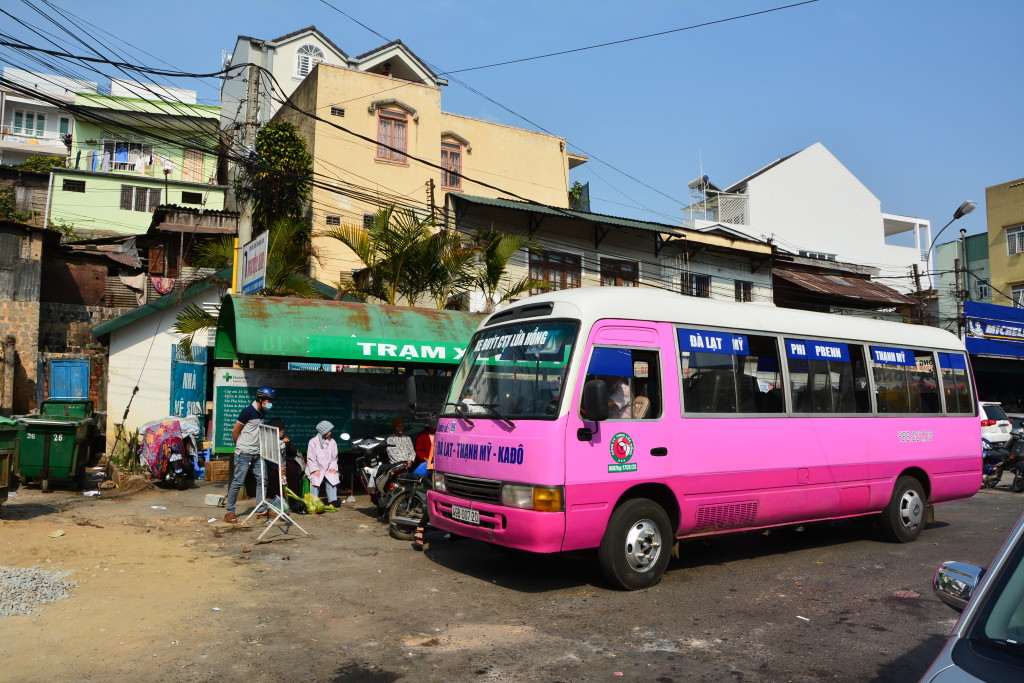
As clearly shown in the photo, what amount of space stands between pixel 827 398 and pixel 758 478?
1658 mm

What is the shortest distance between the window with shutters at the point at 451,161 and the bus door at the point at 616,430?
2561cm

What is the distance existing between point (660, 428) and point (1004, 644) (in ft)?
16.7

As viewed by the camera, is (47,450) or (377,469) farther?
(47,450)

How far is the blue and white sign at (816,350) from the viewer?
9273 millimetres

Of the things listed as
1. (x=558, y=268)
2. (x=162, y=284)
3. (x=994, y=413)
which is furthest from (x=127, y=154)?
(x=994, y=413)

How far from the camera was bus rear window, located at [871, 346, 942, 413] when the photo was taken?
399 inches

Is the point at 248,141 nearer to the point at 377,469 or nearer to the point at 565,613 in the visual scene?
the point at 377,469

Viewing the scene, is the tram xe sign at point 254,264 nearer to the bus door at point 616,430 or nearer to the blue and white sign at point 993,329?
the bus door at point 616,430

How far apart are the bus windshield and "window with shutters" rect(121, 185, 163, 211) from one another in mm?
32203

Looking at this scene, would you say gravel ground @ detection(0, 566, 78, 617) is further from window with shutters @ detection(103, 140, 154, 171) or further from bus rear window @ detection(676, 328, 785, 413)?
window with shutters @ detection(103, 140, 154, 171)

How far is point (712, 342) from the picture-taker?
855cm

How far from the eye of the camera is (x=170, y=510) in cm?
1208

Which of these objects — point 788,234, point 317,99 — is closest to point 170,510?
point 317,99

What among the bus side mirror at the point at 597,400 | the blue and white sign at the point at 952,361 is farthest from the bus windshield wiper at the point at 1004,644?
the blue and white sign at the point at 952,361
